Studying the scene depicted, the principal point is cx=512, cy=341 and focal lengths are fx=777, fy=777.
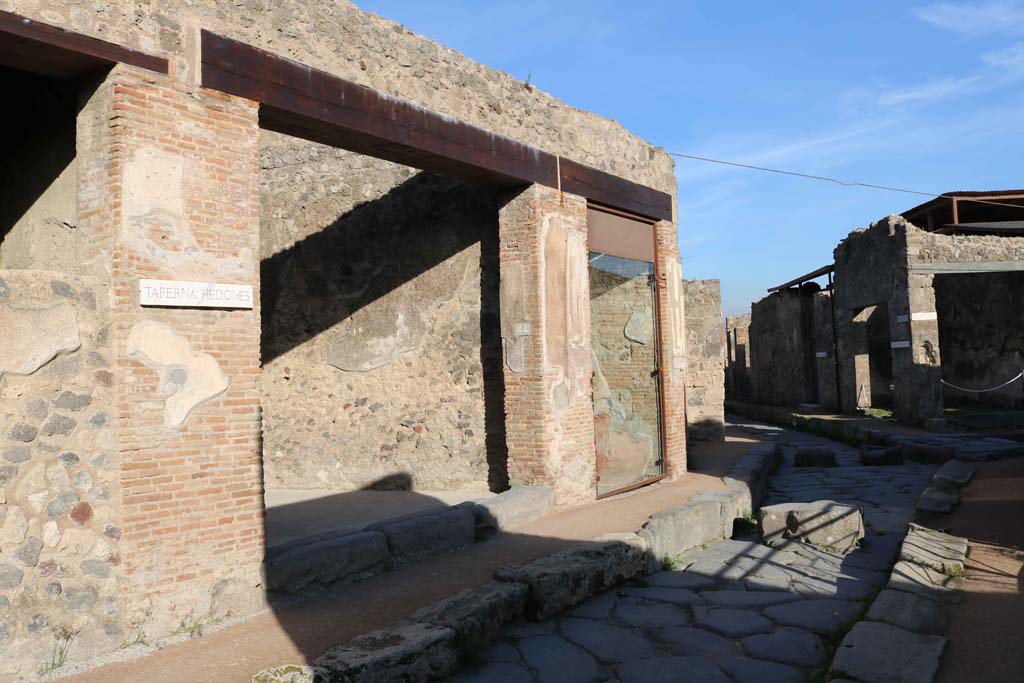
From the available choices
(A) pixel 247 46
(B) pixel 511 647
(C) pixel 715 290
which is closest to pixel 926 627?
(B) pixel 511 647

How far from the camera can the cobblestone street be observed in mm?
3559

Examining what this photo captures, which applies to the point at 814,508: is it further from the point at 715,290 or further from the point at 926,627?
the point at 715,290

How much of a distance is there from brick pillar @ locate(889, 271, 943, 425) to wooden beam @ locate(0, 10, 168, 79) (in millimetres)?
12215

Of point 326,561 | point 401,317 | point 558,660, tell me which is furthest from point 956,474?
point 326,561

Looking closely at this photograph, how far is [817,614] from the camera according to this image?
4340 mm

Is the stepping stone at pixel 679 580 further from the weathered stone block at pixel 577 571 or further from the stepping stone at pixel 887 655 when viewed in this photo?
the stepping stone at pixel 887 655

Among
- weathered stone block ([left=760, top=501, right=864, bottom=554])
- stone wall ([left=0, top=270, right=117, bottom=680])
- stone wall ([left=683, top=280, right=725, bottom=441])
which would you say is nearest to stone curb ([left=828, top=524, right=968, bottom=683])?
weathered stone block ([left=760, top=501, right=864, bottom=554])

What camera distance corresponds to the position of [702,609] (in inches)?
175

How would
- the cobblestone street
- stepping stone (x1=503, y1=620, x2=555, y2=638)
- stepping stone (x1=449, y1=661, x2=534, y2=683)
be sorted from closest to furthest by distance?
stepping stone (x1=449, y1=661, x2=534, y2=683) < the cobblestone street < stepping stone (x1=503, y1=620, x2=555, y2=638)

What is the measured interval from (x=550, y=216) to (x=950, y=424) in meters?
9.33

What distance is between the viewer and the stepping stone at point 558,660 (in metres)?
3.46

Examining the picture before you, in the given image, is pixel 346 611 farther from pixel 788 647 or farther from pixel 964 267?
pixel 964 267

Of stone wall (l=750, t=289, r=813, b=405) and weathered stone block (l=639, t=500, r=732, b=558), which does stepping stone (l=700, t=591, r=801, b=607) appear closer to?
weathered stone block (l=639, t=500, r=732, b=558)

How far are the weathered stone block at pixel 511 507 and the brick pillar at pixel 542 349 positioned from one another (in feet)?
0.69
